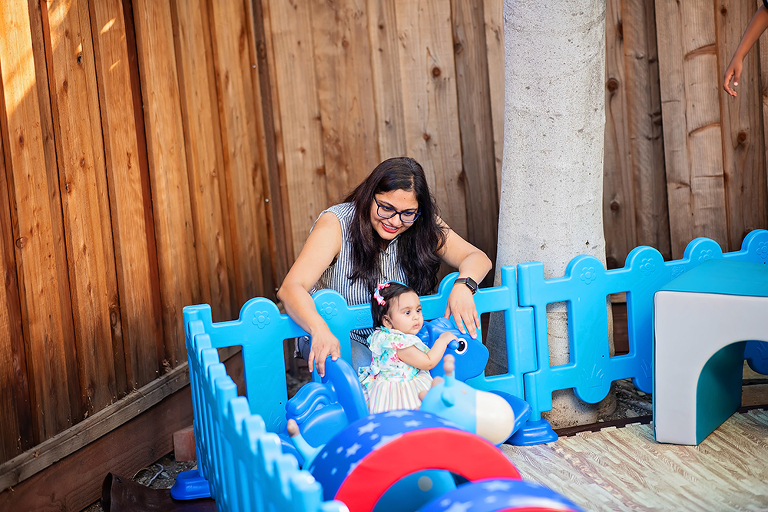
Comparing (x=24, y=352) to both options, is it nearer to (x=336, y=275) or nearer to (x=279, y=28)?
(x=336, y=275)

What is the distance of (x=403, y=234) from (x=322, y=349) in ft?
2.42

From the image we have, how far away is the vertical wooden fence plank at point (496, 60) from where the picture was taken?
382cm

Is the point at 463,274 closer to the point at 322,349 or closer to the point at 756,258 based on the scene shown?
the point at 322,349

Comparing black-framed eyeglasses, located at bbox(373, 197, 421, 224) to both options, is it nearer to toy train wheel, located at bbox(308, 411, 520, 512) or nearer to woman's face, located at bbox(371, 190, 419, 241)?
woman's face, located at bbox(371, 190, 419, 241)

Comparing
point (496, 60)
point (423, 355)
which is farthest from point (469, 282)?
point (496, 60)

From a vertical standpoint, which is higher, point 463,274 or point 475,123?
point 475,123

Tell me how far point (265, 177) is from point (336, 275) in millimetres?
1357

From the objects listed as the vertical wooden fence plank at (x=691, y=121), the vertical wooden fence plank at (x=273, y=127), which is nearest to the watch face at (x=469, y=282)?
the vertical wooden fence plank at (x=273, y=127)

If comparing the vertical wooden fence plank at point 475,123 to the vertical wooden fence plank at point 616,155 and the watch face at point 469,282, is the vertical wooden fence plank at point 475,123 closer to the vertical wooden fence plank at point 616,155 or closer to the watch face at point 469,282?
the vertical wooden fence plank at point 616,155

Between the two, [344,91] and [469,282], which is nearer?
[469,282]

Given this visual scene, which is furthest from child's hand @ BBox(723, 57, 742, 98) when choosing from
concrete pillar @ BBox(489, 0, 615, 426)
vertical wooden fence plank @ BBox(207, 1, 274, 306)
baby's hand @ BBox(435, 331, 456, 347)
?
vertical wooden fence plank @ BBox(207, 1, 274, 306)

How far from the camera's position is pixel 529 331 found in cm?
288

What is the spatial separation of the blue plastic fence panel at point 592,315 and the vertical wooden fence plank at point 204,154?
1575mm

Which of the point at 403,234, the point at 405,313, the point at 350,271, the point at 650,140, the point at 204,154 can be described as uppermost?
the point at 204,154
